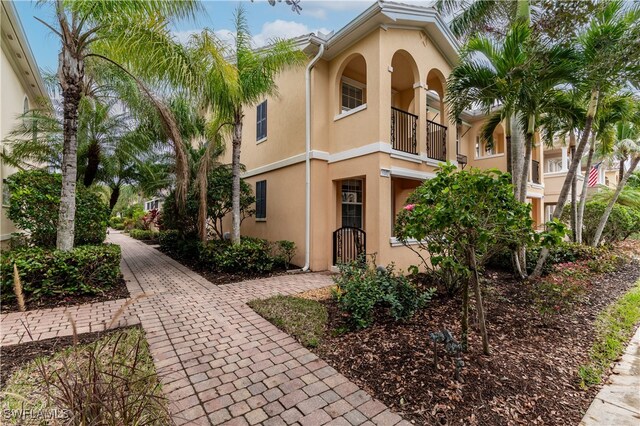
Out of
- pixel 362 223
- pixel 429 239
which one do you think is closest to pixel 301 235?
pixel 362 223

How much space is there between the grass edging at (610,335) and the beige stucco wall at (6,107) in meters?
12.0

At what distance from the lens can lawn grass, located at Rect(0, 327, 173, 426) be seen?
6.33ft

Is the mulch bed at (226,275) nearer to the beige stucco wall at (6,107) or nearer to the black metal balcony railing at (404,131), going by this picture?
the beige stucco wall at (6,107)

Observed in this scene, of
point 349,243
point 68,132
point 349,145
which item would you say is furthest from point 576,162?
point 68,132

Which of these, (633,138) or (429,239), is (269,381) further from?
(633,138)

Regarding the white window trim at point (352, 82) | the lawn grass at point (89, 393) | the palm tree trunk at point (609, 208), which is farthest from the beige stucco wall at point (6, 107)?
the palm tree trunk at point (609, 208)

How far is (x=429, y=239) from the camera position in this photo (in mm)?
3982

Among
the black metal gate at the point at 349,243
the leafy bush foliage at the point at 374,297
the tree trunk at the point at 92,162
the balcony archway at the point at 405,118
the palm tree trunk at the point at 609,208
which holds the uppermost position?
the balcony archway at the point at 405,118

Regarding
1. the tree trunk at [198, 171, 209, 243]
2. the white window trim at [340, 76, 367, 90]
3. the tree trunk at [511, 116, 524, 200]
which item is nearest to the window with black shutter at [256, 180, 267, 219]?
the tree trunk at [198, 171, 209, 243]

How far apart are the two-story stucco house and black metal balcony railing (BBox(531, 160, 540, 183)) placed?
26.0 ft

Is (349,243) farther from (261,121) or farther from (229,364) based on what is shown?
(261,121)

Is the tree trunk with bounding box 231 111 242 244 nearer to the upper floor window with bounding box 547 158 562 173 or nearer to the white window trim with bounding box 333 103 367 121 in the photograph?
the white window trim with bounding box 333 103 367 121

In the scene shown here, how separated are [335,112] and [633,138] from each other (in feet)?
43.5

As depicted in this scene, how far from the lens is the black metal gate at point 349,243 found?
26.5 ft
